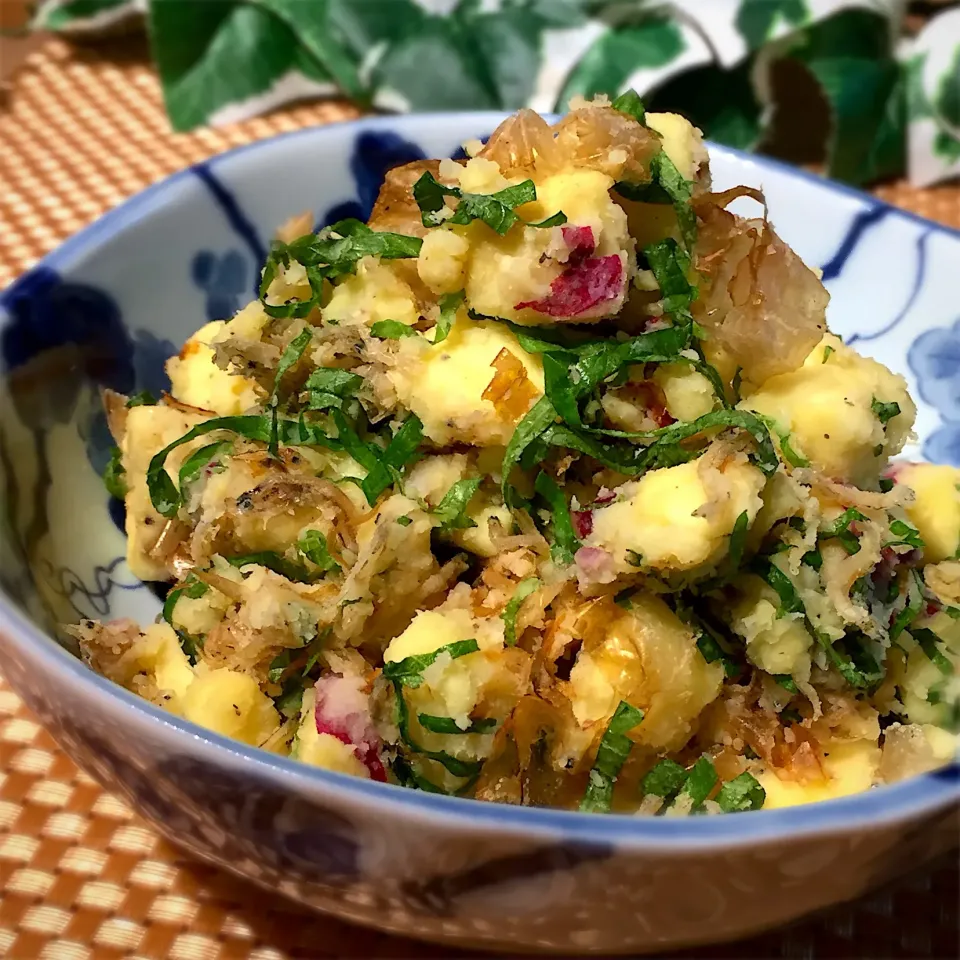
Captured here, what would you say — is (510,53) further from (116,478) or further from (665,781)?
(665,781)

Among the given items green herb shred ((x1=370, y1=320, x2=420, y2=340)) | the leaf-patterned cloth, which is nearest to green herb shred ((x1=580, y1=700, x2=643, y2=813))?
green herb shred ((x1=370, y1=320, x2=420, y2=340))

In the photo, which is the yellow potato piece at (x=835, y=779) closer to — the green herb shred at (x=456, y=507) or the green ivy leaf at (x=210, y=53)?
the green herb shred at (x=456, y=507)

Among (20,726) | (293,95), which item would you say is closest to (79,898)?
(20,726)

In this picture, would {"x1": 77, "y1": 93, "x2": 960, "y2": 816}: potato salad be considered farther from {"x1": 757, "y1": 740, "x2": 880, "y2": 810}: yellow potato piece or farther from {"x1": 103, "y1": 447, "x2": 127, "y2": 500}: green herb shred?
{"x1": 103, "y1": 447, "x2": 127, "y2": 500}: green herb shred

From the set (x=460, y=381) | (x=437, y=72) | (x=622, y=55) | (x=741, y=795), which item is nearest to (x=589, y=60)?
(x=622, y=55)

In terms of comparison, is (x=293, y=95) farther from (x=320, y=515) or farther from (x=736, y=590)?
(x=736, y=590)

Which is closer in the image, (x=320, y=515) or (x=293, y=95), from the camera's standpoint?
(x=320, y=515)
